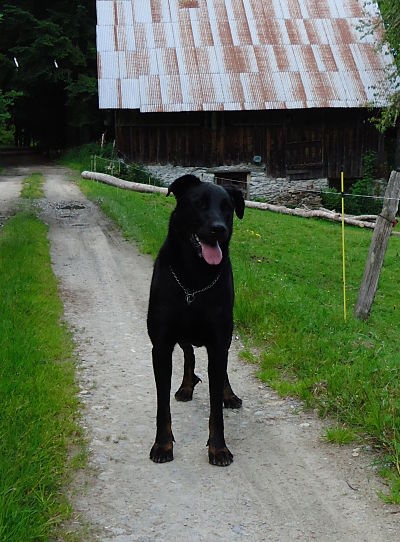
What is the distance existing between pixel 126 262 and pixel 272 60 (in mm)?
17301

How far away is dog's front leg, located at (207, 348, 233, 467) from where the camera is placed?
4.43 m

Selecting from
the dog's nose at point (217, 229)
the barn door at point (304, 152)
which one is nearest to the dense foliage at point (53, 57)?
the barn door at point (304, 152)

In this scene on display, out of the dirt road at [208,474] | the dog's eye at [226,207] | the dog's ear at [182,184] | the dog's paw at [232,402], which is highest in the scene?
the dog's ear at [182,184]

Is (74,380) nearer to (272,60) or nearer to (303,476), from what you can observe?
(303,476)

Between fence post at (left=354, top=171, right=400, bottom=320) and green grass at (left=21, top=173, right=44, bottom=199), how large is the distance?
14372 mm

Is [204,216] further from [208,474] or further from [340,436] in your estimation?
[340,436]

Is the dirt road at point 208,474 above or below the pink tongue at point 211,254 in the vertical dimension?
below

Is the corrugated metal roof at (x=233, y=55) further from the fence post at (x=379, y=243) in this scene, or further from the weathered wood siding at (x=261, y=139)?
Result: the fence post at (x=379, y=243)

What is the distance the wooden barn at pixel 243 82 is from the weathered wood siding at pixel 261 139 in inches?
1.6

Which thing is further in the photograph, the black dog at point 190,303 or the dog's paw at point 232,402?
the dog's paw at point 232,402

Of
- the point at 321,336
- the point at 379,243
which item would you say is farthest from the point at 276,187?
the point at 321,336

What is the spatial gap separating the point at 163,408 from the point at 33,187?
65.4 ft

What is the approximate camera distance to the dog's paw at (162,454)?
4.48 metres

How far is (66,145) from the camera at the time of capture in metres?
39.5
